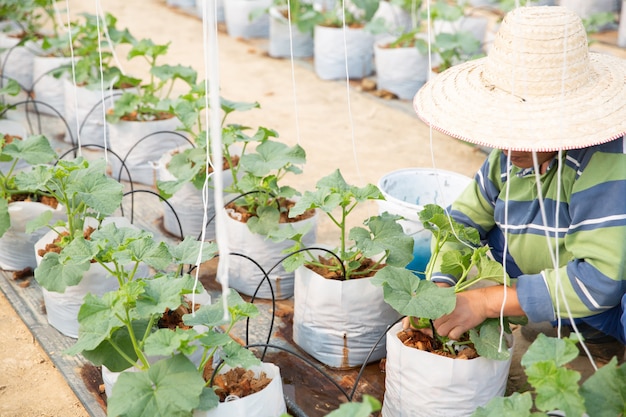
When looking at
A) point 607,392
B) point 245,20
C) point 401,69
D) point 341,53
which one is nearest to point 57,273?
point 607,392

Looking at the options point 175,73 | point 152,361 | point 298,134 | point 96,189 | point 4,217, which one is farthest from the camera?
point 175,73

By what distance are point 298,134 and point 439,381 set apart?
132 centimetres

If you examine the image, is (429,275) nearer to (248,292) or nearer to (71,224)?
(248,292)

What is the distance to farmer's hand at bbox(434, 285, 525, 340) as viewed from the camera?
1.91 m

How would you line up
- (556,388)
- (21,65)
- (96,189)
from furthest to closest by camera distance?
(21,65)
(96,189)
(556,388)

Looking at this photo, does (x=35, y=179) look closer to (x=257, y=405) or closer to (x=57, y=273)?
(x=57, y=273)

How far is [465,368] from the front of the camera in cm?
185

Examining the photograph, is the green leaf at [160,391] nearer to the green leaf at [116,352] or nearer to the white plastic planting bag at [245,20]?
the green leaf at [116,352]

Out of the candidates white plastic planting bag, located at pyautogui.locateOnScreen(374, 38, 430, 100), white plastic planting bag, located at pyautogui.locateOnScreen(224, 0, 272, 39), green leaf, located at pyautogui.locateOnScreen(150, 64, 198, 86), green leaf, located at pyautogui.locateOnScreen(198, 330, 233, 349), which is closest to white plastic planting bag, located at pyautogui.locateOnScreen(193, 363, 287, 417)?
green leaf, located at pyautogui.locateOnScreen(198, 330, 233, 349)

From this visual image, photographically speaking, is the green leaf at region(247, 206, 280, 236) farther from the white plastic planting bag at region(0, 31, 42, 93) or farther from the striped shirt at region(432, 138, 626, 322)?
the white plastic planting bag at region(0, 31, 42, 93)

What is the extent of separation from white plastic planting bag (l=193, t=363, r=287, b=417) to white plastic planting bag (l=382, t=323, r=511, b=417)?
306 millimetres

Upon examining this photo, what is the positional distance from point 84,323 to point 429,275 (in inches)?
35.2

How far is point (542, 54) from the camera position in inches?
70.5

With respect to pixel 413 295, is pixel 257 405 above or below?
below
